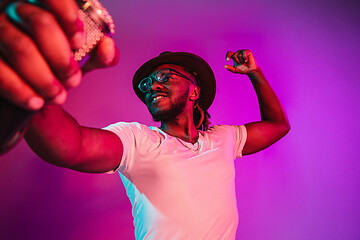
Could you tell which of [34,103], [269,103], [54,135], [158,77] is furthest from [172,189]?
[269,103]

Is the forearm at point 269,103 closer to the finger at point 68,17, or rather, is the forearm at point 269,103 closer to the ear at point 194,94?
the ear at point 194,94

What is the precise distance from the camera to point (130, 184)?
1242mm

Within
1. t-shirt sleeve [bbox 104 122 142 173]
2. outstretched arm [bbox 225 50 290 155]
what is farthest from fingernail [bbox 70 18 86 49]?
outstretched arm [bbox 225 50 290 155]

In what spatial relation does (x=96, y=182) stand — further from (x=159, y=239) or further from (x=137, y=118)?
(x=159, y=239)

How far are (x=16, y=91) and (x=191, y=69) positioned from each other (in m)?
1.62

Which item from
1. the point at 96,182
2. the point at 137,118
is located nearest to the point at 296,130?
the point at 137,118

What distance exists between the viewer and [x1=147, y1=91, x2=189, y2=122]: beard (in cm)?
157

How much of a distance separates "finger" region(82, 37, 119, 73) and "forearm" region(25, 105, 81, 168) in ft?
0.91

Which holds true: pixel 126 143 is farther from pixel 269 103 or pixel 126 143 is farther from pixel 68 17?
pixel 269 103

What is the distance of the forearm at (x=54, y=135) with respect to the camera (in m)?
0.66

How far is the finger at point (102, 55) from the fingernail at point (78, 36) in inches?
1.5

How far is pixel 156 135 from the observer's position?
1.36 meters

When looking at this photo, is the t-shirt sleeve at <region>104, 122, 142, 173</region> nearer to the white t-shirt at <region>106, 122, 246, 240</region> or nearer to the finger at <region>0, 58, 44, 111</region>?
the white t-shirt at <region>106, 122, 246, 240</region>

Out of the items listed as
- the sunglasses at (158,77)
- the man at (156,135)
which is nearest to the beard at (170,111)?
the man at (156,135)
